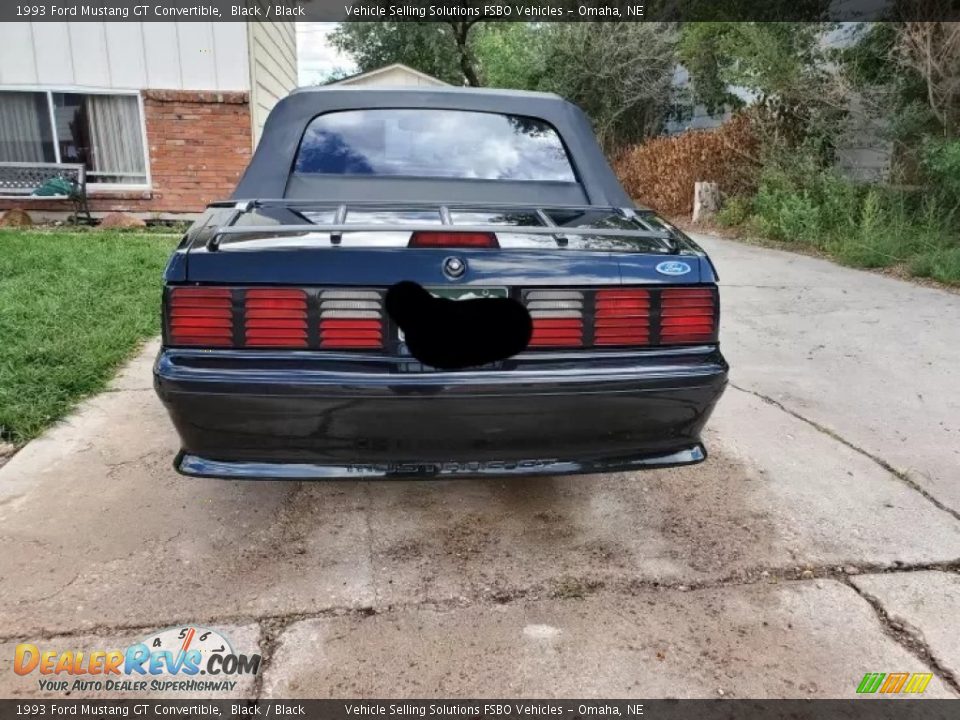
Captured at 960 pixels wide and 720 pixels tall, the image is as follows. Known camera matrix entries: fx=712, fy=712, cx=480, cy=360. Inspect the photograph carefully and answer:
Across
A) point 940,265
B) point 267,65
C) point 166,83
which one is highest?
point 267,65

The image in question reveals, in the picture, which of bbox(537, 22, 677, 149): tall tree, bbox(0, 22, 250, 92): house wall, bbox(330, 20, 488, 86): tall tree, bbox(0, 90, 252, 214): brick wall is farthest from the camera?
bbox(330, 20, 488, 86): tall tree

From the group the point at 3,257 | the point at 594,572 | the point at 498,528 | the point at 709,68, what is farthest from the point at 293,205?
the point at 709,68

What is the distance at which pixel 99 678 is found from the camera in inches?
78.6

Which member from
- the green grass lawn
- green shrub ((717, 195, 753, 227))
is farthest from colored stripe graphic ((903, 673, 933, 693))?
green shrub ((717, 195, 753, 227))

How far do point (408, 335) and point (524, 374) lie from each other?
38 cm

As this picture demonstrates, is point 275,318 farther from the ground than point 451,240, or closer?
closer

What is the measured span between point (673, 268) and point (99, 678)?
6.89ft

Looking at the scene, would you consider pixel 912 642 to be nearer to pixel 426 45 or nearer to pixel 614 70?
pixel 614 70

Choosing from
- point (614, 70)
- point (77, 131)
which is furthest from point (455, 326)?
point (614, 70)

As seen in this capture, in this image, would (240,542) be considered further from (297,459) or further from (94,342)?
(94,342)

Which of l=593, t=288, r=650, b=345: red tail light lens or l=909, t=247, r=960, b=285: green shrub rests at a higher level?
l=593, t=288, r=650, b=345: red tail light lens

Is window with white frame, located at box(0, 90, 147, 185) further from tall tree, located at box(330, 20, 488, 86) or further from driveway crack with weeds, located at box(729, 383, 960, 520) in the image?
tall tree, located at box(330, 20, 488, 86)

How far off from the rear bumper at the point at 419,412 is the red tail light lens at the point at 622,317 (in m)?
0.07

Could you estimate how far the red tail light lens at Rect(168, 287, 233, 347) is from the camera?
2.16 m
